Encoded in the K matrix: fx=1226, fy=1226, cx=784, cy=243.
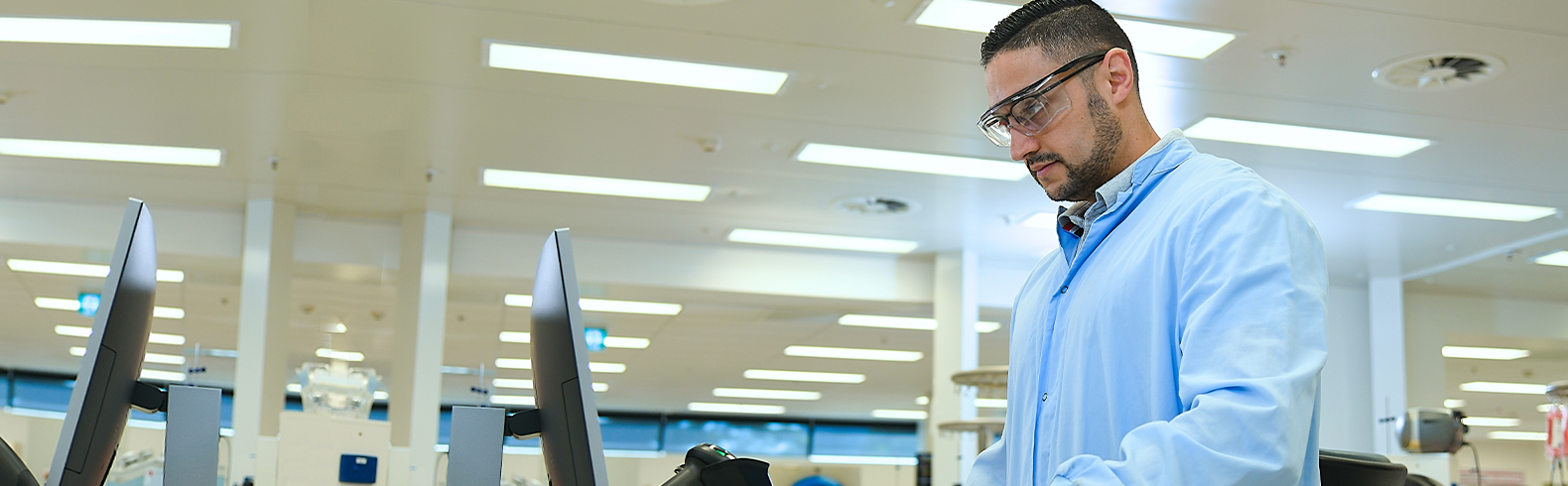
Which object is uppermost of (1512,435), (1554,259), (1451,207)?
(1451,207)

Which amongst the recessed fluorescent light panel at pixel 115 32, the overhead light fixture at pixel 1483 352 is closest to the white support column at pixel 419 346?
the recessed fluorescent light panel at pixel 115 32

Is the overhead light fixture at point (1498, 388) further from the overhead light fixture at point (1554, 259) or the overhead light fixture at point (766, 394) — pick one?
the overhead light fixture at point (766, 394)

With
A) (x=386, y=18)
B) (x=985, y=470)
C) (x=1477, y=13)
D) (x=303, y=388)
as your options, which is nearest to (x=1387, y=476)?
(x=985, y=470)

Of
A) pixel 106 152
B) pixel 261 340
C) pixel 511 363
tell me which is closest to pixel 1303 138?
pixel 261 340

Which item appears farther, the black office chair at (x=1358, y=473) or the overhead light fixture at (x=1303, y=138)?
the overhead light fixture at (x=1303, y=138)

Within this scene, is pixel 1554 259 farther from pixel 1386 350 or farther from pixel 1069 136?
pixel 1069 136

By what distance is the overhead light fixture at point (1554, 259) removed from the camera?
8.26 m

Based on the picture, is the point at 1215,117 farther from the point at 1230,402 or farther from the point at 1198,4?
the point at 1230,402

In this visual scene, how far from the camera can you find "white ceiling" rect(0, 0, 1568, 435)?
4734 millimetres

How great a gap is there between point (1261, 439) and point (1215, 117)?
16.4ft

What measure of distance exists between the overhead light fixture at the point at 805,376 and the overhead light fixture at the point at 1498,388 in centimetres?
766

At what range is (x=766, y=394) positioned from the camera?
734 inches

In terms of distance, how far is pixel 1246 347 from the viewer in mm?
1036

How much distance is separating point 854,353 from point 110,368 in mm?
12514
